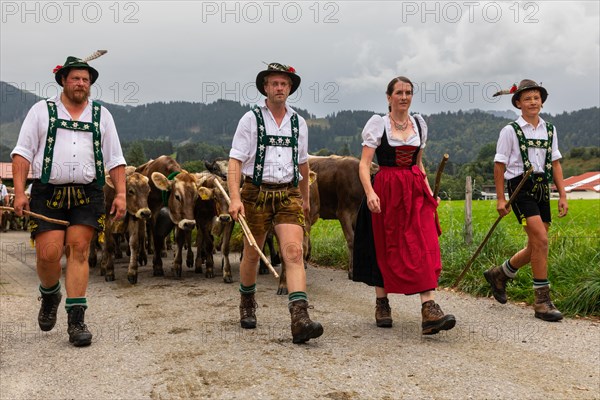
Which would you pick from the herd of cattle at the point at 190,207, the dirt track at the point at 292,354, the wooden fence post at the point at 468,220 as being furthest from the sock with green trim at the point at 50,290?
the wooden fence post at the point at 468,220

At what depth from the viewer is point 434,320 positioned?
16.3 ft

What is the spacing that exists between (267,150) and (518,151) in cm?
267

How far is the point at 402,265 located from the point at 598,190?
341 ft

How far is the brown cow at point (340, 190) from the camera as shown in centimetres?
948

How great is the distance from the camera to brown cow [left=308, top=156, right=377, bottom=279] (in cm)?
948

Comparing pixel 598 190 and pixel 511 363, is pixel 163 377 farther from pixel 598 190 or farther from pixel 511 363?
pixel 598 190

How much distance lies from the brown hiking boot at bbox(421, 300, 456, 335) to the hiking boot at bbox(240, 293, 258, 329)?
1.52 m

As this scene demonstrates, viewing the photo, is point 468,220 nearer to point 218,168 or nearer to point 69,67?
point 218,168

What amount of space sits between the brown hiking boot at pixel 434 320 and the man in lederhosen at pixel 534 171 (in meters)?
1.52

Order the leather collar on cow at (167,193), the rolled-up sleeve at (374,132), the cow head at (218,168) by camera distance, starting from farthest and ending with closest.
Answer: the cow head at (218,168) → the leather collar on cow at (167,193) → the rolled-up sleeve at (374,132)

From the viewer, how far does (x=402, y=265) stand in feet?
17.5

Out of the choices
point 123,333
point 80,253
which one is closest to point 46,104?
point 80,253

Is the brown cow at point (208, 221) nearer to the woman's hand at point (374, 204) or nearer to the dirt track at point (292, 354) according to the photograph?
the dirt track at point (292, 354)

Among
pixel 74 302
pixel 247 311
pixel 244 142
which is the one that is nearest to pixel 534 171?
pixel 244 142
